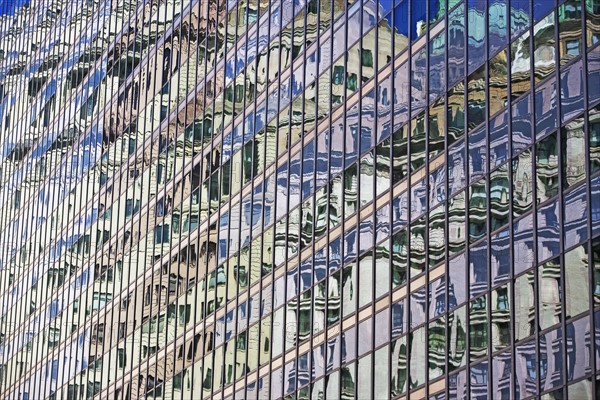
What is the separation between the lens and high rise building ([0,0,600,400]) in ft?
120

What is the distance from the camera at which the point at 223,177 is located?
6038 cm

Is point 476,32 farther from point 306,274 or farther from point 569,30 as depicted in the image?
point 306,274

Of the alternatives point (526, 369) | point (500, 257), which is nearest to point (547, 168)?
point (500, 257)

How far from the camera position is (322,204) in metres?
50.1

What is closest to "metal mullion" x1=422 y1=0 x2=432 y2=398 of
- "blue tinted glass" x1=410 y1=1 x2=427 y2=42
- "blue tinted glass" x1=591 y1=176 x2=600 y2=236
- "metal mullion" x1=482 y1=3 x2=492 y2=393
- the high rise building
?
the high rise building

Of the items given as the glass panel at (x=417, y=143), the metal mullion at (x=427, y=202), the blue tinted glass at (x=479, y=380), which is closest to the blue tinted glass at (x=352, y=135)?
the glass panel at (x=417, y=143)

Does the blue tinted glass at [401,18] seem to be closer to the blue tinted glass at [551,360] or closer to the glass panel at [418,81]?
the glass panel at [418,81]

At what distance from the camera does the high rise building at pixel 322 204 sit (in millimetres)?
36438

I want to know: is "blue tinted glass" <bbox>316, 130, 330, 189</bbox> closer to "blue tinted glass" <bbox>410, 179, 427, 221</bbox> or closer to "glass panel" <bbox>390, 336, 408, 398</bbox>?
"blue tinted glass" <bbox>410, 179, 427, 221</bbox>

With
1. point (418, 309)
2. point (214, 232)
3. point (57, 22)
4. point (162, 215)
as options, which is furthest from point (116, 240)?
point (418, 309)

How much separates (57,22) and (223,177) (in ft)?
121

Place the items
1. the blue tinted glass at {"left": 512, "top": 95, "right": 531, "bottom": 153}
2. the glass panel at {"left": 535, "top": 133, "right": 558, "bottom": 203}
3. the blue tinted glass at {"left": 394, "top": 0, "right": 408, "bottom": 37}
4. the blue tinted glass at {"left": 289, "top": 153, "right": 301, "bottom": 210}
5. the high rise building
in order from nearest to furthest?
the glass panel at {"left": 535, "top": 133, "right": 558, "bottom": 203} < the high rise building < the blue tinted glass at {"left": 512, "top": 95, "right": 531, "bottom": 153} < the blue tinted glass at {"left": 394, "top": 0, "right": 408, "bottom": 37} < the blue tinted glass at {"left": 289, "top": 153, "right": 301, "bottom": 210}

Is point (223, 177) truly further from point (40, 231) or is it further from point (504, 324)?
point (40, 231)

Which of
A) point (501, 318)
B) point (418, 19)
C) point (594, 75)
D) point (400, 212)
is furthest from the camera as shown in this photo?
point (418, 19)
